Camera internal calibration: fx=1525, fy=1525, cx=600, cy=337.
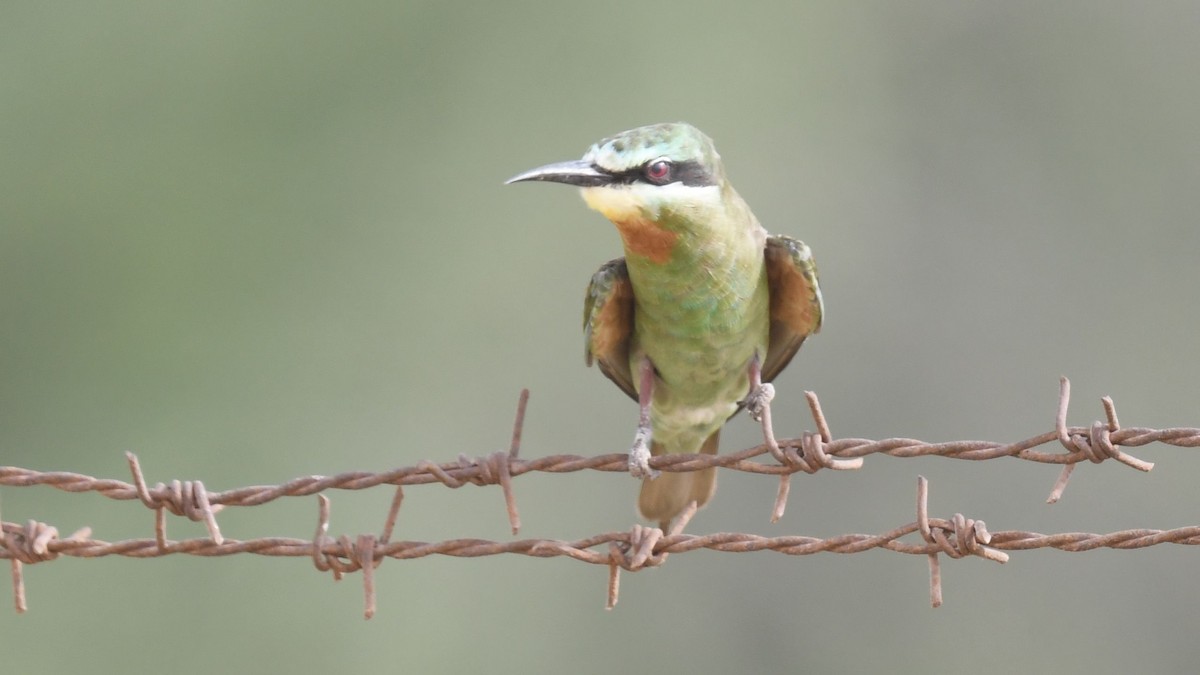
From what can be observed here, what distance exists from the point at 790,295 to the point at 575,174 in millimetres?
768

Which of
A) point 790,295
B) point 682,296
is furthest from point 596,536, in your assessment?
point 790,295

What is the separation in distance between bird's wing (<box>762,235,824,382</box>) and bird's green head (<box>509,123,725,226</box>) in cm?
29

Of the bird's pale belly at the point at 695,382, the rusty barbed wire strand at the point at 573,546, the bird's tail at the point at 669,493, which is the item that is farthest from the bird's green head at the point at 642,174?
the rusty barbed wire strand at the point at 573,546

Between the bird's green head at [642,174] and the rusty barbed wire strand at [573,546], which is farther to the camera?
the bird's green head at [642,174]

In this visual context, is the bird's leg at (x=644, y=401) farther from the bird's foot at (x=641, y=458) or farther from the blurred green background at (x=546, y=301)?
the blurred green background at (x=546, y=301)

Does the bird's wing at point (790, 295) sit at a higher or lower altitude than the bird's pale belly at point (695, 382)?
higher

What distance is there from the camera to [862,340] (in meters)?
9.61

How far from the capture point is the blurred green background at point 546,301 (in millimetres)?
8758

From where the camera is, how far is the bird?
3.69 meters

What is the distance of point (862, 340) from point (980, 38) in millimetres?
3556

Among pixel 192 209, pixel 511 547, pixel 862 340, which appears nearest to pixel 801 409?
pixel 862 340

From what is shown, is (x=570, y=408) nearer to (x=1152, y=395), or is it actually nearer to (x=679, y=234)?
(x=1152, y=395)

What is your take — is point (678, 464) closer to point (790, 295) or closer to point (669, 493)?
point (669, 493)

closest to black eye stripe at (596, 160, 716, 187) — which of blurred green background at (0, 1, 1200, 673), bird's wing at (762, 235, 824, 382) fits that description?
bird's wing at (762, 235, 824, 382)
